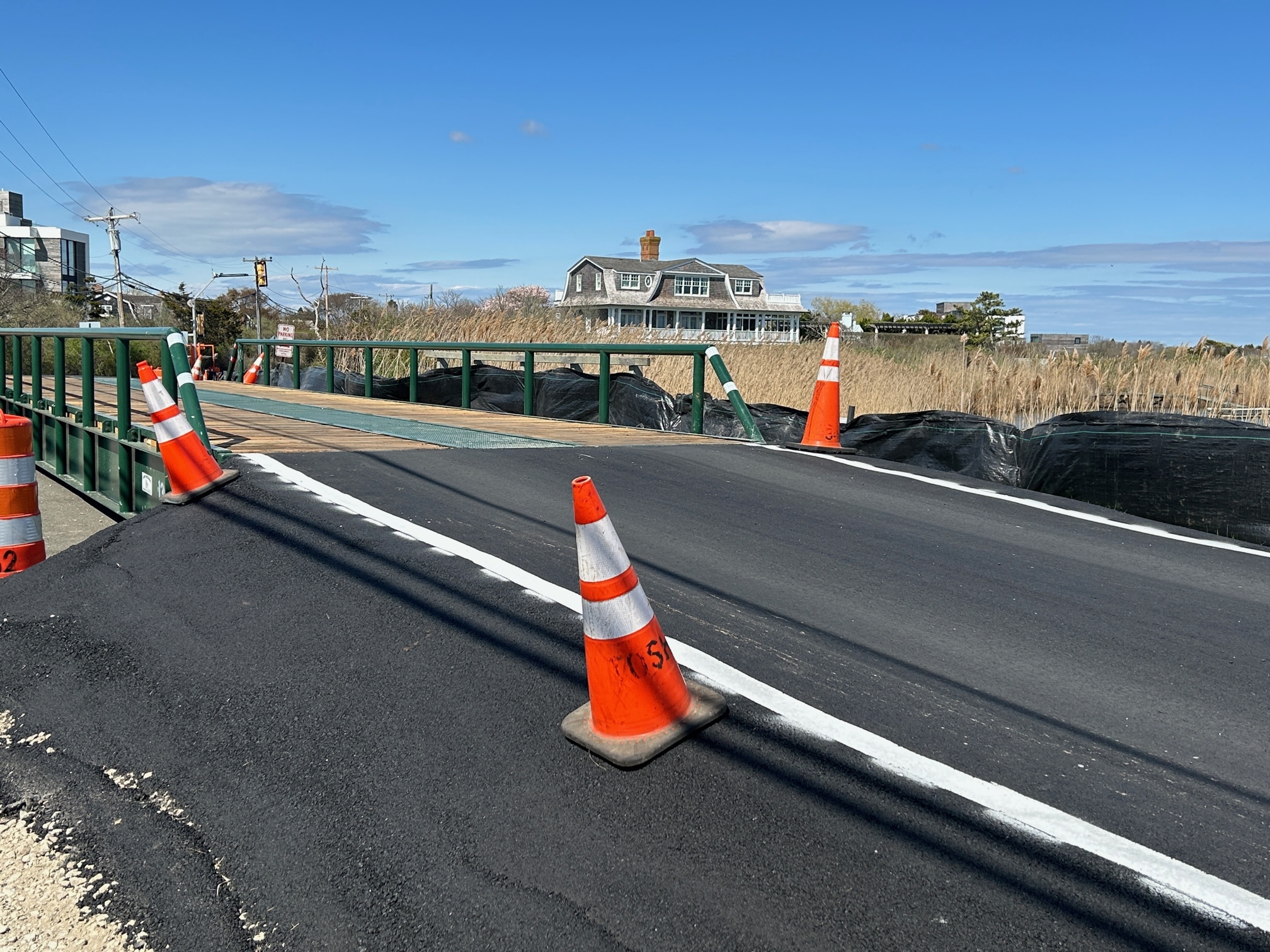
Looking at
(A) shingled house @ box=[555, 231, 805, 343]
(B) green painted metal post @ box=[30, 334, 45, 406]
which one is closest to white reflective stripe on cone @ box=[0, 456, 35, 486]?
(B) green painted metal post @ box=[30, 334, 45, 406]

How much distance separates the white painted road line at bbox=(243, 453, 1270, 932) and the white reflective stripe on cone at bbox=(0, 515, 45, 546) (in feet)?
13.5

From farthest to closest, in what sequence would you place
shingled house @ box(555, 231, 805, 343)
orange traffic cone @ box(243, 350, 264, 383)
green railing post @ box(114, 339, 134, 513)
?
shingled house @ box(555, 231, 805, 343) → orange traffic cone @ box(243, 350, 264, 383) → green railing post @ box(114, 339, 134, 513)

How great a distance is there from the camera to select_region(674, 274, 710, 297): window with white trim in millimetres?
76750

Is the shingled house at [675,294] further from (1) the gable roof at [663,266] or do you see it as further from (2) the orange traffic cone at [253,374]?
(2) the orange traffic cone at [253,374]

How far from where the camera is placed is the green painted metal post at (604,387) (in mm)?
10773

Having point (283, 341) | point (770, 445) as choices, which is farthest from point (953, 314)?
point (770, 445)

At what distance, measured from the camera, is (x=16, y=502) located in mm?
6312

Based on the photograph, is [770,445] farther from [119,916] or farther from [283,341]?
[283,341]

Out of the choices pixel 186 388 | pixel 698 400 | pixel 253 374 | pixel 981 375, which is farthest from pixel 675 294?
pixel 186 388

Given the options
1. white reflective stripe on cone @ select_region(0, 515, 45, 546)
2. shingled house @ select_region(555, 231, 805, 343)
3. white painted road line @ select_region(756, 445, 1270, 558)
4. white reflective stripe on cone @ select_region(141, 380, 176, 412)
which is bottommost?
white reflective stripe on cone @ select_region(0, 515, 45, 546)

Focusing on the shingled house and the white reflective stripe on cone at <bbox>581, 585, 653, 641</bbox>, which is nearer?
the white reflective stripe on cone at <bbox>581, 585, 653, 641</bbox>

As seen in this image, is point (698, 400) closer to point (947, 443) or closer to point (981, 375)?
point (947, 443)

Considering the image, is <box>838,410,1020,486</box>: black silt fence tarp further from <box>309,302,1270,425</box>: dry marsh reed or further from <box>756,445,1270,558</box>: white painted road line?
<box>309,302,1270,425</box>: dry marsh reed

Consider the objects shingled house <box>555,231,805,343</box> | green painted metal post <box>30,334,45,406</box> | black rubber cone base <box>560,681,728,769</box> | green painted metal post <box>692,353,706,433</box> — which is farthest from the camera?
shingled house <box>555,231,805,343</box>
